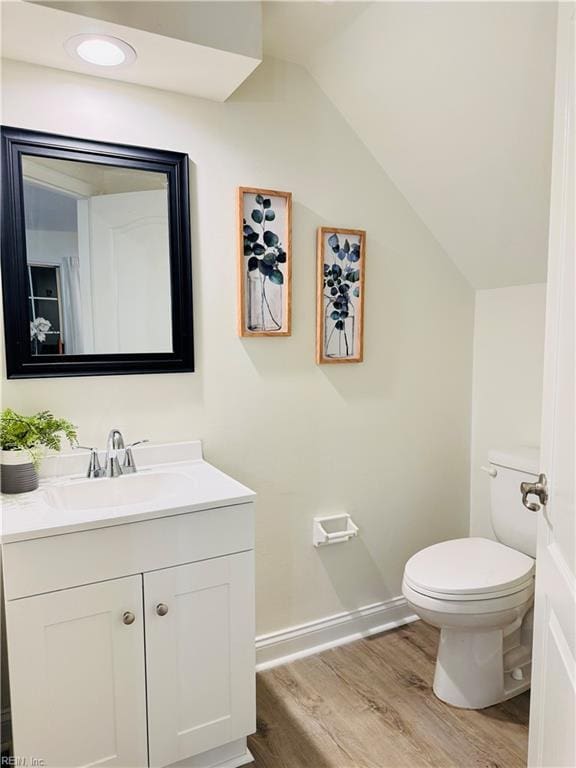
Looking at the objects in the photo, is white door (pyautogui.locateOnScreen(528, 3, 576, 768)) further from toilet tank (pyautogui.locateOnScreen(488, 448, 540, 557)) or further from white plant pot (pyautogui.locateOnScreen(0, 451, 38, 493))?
white plant pot (pyautogui.locateOnScreen(0, 451, 38, 493))

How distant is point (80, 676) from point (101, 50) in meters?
1.72

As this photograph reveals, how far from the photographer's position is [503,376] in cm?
248

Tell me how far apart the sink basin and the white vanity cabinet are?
0.20 m

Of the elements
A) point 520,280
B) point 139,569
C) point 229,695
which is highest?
point 520,280

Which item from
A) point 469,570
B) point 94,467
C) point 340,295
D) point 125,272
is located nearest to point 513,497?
point 469,570

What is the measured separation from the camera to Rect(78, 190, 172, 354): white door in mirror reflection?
70.2 inches

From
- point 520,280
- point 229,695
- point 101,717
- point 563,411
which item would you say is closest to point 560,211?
point 563,411

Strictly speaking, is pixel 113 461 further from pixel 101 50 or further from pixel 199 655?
pixel 101 50

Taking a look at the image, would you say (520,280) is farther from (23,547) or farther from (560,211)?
(23,547)

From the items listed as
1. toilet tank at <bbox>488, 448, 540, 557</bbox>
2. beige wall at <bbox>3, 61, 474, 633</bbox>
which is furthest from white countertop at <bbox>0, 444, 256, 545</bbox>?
toilet tank at <bbox>488, 448, 540, 557</bbox>

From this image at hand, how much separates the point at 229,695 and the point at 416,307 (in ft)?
5.61

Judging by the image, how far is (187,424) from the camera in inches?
78.6

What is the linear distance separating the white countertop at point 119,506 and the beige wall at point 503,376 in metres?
1.39

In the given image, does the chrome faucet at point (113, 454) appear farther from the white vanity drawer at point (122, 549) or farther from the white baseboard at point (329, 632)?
the white baseboard at point (329, 632)
